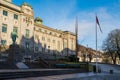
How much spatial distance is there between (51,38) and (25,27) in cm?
2047

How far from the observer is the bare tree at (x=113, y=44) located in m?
81.1

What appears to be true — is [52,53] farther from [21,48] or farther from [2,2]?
[2,2]

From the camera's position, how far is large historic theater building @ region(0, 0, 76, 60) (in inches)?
2207

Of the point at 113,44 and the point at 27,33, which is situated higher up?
the point at 27,33

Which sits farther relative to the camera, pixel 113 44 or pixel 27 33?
pixel 113 44

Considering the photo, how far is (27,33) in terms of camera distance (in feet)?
212

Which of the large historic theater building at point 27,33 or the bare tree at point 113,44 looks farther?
the bare tree at point 113,44

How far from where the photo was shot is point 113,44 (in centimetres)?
8125

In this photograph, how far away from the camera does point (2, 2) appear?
55281mm

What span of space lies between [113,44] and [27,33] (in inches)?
1387

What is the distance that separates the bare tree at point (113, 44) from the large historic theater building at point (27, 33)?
58.9ft

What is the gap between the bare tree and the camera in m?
81.1

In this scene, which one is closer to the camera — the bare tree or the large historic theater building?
the large historic theater building

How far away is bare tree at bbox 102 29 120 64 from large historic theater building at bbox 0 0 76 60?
706 inches
